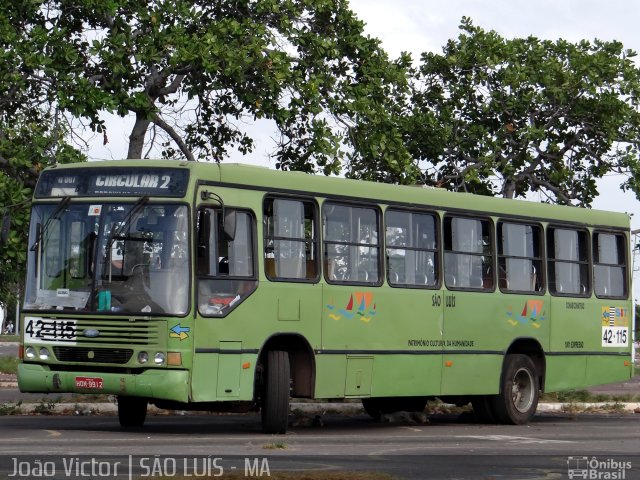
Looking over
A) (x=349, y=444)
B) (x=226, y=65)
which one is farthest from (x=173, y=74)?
(x=349, y=444)

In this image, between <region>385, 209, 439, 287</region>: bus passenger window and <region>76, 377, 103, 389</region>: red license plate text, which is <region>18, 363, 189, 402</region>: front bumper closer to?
<region>76, 377, 103, 389</region>: red license plate text

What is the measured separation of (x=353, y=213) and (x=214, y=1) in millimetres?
7870

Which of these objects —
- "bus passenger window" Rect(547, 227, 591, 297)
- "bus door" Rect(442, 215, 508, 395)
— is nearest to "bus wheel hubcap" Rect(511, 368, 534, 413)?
"bus door" Rect(442, 215, 508, 395)

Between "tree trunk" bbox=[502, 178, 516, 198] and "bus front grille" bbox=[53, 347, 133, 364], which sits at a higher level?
"tree trunk" bbox=[502, 178, 516, 198]

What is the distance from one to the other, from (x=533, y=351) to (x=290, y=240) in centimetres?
554

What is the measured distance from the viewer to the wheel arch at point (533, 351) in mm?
21188

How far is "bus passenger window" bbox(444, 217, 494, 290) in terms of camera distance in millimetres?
19938

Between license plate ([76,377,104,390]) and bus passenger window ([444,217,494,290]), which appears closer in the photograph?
license plate ([76,377,104,390])

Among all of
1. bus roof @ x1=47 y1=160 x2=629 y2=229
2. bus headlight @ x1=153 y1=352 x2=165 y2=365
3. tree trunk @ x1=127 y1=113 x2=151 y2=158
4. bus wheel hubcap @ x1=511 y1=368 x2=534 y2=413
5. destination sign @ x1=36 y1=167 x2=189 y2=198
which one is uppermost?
tree trunk @ x1=127 y1=113 x2=151 y2=158

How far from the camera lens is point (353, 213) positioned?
727 inches

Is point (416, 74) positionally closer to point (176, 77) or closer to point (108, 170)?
point (176, 77)

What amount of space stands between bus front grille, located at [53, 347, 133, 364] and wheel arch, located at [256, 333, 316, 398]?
1.91 meters

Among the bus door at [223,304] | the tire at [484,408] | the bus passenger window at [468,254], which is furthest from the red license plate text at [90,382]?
the tire at [484,408]

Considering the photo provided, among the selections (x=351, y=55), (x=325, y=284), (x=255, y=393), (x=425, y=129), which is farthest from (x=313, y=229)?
(x=425, y=129)
